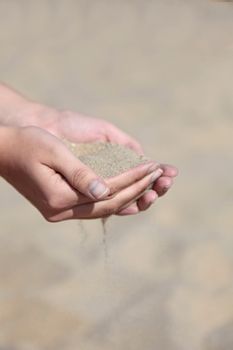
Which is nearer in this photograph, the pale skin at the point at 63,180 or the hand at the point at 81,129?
→ the pale skin at the point at 63,180

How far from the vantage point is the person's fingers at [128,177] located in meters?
1.06

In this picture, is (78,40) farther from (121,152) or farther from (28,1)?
(121,152)

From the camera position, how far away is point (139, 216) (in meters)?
1.65

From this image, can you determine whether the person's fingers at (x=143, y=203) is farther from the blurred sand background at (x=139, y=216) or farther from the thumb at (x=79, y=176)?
the blurred sand background at (x=139, y=216)

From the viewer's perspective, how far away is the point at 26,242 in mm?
1604

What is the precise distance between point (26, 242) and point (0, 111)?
371 millimetres

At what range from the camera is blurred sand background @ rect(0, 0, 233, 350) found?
1.39 meters

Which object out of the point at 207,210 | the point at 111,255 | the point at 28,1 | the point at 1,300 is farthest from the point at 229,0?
the point at 1,300

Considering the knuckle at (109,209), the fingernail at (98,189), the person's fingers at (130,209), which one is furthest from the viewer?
the person's fingers at (130,209)

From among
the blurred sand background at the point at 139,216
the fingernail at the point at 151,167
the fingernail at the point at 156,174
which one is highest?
the fingernail at the point at 151,167

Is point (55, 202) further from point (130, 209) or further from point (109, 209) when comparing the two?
point (130, 209)

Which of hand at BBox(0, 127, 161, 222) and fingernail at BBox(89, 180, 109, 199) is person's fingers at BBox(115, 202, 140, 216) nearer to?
hand at BBox(0, 127, 161, 222)

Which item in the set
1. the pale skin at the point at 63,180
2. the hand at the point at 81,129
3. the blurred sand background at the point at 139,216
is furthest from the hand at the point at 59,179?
the blurred sand background at the point at 139,216

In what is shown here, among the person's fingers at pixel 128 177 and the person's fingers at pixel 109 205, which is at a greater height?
the person's fingers at pixel 128 177
